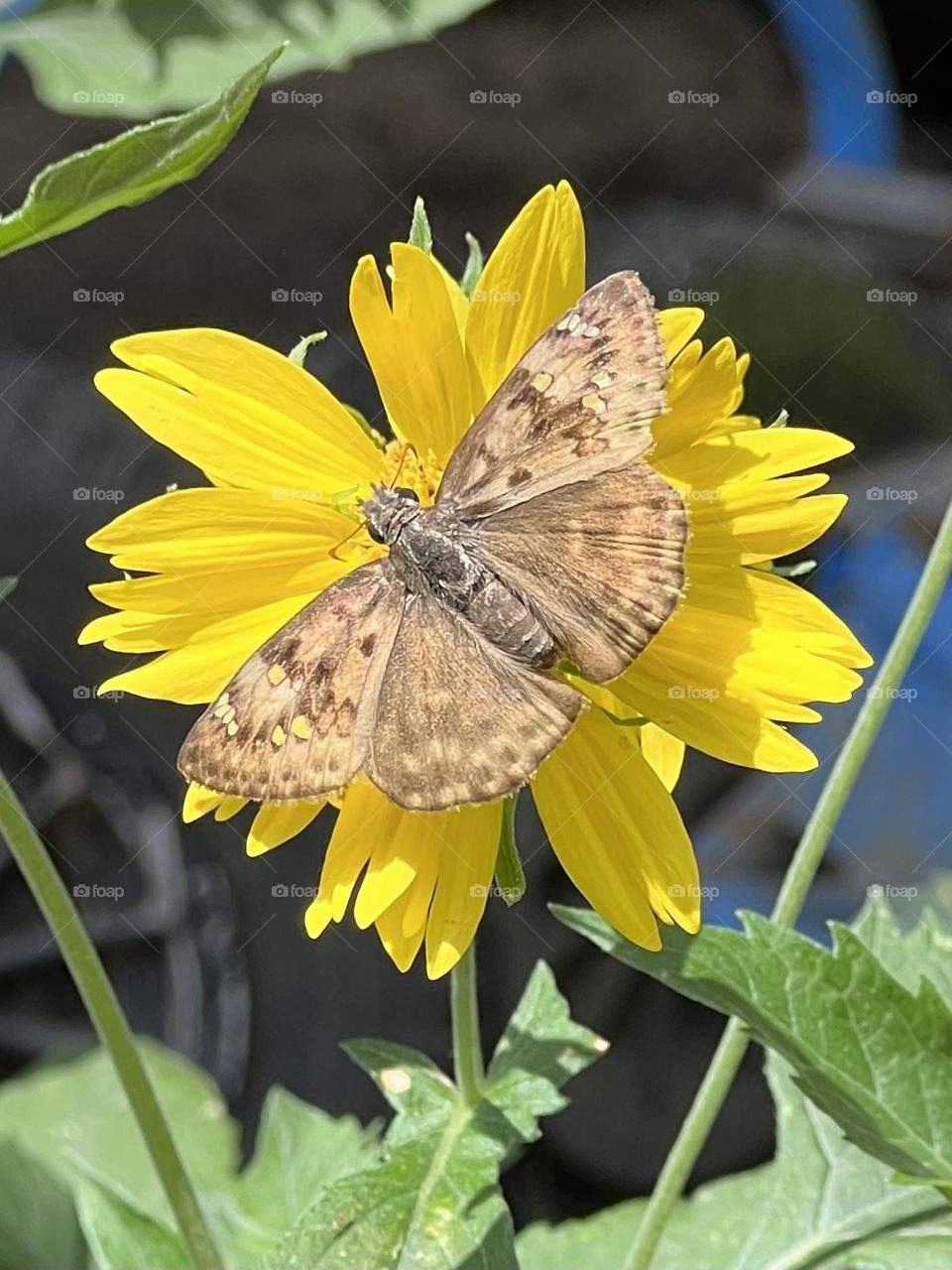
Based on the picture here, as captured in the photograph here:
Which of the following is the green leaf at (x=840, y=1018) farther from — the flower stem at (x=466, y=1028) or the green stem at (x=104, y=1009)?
the green stem at (x=104, y=1009)

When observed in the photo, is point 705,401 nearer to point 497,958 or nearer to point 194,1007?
point 497,958

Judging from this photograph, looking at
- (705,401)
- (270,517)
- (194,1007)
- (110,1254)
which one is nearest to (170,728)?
(194,1007)

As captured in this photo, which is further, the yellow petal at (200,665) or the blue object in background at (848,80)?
the blue object in background at (848,80)

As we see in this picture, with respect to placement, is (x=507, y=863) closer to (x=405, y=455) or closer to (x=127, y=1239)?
(x=405, y=455)

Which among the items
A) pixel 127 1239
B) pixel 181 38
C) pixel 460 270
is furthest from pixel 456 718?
pixel 460 270

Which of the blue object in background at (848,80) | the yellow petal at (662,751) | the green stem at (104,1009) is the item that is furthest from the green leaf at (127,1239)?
the blue object in background at (848,80)

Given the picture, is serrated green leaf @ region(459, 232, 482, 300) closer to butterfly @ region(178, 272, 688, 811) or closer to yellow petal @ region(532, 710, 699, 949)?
butterfly @ region(178, 272, 688, 811)
